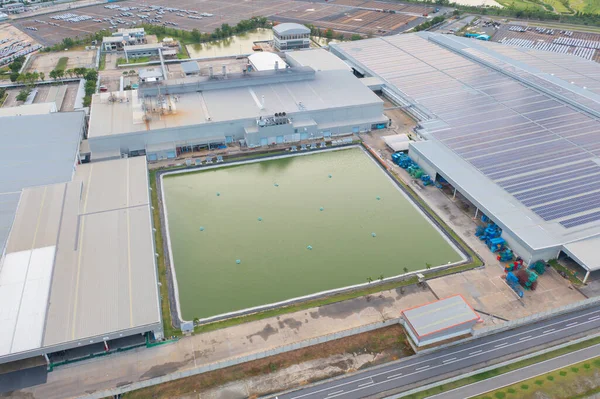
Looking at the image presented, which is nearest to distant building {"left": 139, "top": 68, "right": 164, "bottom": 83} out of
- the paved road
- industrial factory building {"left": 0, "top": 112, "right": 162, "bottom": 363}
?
industrial factory building {"left": 0, "top": 112, "right": 162, "bottom": 363}

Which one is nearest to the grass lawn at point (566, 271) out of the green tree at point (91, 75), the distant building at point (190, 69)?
the distant building at point (190, 69)

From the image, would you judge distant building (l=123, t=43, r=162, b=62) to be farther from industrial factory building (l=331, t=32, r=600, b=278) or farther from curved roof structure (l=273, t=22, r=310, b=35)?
industrial factory building (l=331, t=32, r=600, b=278)

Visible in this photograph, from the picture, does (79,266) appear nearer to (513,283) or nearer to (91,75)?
(513,283)

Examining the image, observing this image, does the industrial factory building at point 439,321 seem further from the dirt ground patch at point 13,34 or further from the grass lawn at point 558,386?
the dirt ground patch at point 13,34

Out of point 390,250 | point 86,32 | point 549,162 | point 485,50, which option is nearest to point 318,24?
point 485,50

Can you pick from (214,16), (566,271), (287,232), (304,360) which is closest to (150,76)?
(287,232)

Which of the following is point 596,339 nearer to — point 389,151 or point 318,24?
point 389,151
